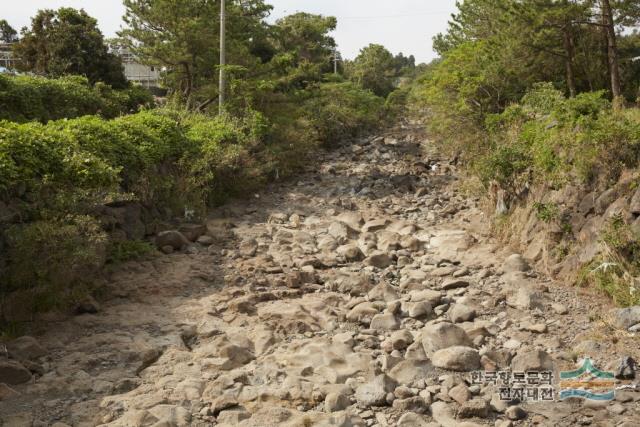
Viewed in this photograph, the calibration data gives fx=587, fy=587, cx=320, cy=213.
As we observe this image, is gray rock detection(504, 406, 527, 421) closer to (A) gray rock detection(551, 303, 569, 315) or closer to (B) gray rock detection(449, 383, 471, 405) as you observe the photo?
(B) gray rock detection(449, 383, 471, 405)

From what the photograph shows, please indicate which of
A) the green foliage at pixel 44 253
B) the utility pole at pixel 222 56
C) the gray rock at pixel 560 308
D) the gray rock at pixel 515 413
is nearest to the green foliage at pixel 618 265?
the gray rock at pixel 560 308

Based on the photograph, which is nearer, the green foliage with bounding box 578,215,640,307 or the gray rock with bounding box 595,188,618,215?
the green foliage with bounding box 578,215,640,307

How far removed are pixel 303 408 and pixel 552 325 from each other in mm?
3765

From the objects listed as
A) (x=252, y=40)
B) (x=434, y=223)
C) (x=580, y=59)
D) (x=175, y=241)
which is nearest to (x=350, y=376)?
(x=175, y=241)

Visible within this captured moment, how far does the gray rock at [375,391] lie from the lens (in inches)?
242

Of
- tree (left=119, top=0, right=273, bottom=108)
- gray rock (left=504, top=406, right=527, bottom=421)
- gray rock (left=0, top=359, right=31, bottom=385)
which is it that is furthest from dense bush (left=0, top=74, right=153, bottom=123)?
gray rock (left=504, top=406, right=527, bottom=421)

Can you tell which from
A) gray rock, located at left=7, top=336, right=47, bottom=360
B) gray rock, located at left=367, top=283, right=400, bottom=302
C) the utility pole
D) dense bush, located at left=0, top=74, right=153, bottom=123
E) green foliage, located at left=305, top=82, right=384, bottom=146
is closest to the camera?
gray rock, located at left=7, top=336, right=47, bottom=360

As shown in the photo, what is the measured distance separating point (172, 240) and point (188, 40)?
34.4 feet

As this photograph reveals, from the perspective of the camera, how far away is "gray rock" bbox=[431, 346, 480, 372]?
686cm

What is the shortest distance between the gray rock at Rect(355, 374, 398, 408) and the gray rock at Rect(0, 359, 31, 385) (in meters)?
3.69

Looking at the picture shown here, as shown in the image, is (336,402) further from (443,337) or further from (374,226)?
(374,226)

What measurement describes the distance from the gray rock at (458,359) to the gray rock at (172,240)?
254 inches

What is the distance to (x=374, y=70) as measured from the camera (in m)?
45.1

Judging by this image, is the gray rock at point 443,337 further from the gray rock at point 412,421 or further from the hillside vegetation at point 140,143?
the hillside vegetation at point 140,143
